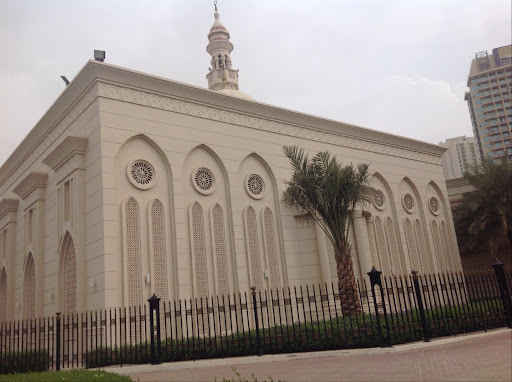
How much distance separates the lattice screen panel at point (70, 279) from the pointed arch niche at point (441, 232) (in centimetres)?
1825

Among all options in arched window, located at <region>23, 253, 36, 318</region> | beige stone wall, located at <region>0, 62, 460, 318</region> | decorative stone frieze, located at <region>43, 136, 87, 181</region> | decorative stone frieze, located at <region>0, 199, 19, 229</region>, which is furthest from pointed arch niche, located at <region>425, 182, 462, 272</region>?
decorative stone frieze, located at <region>0, 199, 19, 229</region>

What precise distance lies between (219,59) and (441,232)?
1751 cm

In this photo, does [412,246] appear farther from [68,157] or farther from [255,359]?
[68,157]

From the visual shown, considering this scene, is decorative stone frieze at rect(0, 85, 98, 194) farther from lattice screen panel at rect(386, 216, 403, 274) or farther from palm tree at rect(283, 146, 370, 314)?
lattice screen panel at rect(386, 216, 403, 274)

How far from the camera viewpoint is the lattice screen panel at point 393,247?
23719 mm

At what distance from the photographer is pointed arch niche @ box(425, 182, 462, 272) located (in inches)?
1040

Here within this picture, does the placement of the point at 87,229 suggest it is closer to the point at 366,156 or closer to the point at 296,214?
the point at 296,214

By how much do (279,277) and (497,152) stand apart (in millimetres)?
69066

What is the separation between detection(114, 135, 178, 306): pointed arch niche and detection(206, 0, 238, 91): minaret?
15.1 meters

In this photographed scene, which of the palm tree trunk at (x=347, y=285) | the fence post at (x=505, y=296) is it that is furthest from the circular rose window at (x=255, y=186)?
the fence post at (x=505, y=296)

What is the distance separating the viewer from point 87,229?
51.8 feet

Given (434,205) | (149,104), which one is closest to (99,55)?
(149,104)

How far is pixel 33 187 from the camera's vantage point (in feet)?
64.0

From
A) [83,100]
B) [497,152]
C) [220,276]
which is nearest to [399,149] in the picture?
[220,276]
